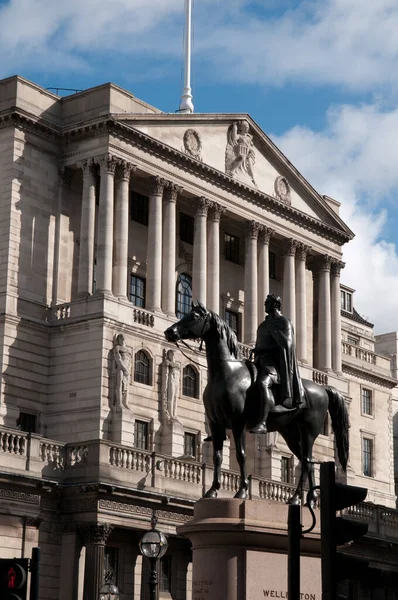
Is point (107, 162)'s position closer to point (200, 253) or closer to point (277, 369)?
point (200, 253)

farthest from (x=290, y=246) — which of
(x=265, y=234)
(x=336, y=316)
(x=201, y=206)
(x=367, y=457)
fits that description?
(x=367, y=457)

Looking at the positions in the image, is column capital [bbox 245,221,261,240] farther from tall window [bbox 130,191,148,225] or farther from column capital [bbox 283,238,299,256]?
tall window [bbox 130,191,148,225]

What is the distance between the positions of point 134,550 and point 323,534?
41116 millimetres

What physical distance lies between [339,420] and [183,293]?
1649 inches

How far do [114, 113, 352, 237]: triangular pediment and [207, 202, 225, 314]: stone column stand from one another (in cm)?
247

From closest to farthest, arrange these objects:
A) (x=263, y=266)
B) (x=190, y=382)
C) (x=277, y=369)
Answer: (x=277, y=369)
(x=190, y=382)
(x=263, y=266)

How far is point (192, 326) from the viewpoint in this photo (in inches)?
958

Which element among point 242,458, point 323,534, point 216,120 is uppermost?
point 216,120

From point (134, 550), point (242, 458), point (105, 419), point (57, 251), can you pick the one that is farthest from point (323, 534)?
point (57, 251)

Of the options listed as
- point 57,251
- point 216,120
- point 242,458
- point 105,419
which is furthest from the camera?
point 216,120

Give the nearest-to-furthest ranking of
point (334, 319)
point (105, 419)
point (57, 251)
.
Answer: point (105, 419), point (57, 251), point (334, 319)

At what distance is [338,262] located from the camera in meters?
77.1

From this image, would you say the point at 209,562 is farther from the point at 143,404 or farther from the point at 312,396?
the point at 143,404

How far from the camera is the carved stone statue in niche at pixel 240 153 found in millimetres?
69250
